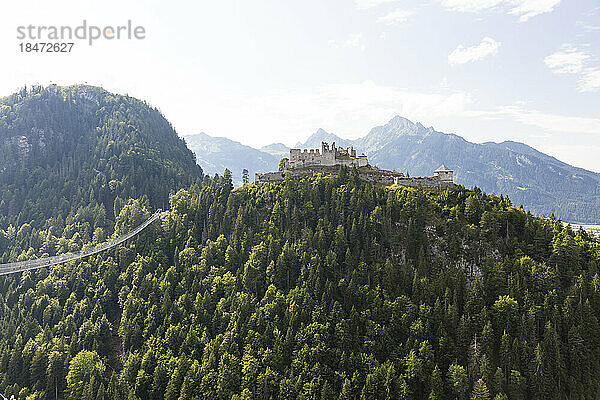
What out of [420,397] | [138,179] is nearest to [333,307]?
[420,397]

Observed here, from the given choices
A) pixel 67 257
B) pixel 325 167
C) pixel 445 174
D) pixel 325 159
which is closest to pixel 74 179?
pixel 67 257

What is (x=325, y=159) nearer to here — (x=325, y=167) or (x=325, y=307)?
(x=325, y=167)

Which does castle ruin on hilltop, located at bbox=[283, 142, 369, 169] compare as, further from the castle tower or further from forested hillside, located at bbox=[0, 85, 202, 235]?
forested hillside, located at bbox=[0, 85, 202, 235]

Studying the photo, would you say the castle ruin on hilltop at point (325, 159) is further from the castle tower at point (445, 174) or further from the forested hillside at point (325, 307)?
the castle tower at point (445, 174)

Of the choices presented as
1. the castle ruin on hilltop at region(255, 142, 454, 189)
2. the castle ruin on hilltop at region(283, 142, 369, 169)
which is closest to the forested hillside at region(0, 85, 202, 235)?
the castle ruin on hilltop at region(255, 142, 454, 189)

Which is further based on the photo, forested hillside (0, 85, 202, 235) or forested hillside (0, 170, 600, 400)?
forested hillside (0, 85, 202, 235)

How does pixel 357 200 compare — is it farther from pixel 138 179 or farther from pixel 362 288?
pixel 138 179

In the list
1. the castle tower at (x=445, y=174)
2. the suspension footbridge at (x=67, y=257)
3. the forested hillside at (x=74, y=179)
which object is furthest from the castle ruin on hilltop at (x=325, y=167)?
the forested hillside at (x=74, y=179)

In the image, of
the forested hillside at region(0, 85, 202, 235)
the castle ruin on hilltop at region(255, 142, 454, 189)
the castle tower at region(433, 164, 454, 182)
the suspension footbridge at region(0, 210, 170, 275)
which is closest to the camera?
the suspension footbridge at region(0, 210, 170, 275)
